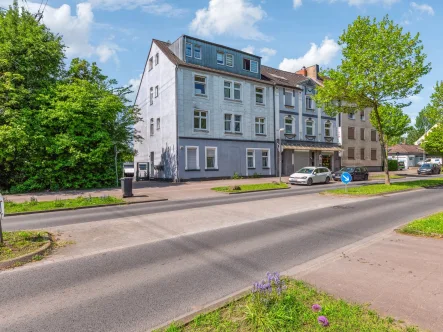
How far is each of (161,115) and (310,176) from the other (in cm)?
1600

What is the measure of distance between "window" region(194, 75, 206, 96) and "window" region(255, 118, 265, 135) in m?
7.11

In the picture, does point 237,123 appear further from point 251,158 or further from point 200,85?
point 200,85

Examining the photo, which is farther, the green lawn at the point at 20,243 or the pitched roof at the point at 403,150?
the pitched roof at the point at 403,150

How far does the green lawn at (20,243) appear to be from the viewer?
6.13m

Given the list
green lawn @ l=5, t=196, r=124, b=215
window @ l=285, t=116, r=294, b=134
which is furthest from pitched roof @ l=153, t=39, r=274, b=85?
green lawn @ l=5, t=196, r=124, b=215

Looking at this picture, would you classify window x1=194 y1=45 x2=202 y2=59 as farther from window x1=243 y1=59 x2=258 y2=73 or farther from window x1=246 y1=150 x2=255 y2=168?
window x1=246 y1=150 x2=255 y2=168

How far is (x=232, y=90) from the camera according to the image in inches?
1177

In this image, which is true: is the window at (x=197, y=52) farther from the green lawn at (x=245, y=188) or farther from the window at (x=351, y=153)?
the window at (x=351, y=153)

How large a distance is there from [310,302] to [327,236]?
4296mm

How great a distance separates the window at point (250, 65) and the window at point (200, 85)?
6219 millimetres

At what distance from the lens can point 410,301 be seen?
3900mm

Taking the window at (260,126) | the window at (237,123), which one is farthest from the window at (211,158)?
the window at (260,126)

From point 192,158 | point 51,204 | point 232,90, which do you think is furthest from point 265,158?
point 51,204

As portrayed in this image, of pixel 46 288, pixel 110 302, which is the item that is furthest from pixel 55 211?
pixel 110 302
